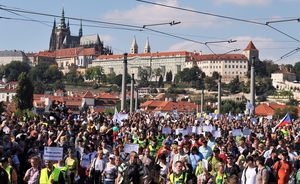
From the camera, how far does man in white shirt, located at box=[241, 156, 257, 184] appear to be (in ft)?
35.7

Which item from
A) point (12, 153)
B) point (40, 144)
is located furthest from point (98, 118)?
point (12, 153)

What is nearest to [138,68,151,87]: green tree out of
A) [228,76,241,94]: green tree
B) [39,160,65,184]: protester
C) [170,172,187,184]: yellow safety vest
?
[228,76,241,94]: green tree

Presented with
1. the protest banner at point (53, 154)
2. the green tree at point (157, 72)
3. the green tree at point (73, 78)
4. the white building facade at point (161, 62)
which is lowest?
the protest banner at point (53, 154)

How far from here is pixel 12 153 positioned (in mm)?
12078

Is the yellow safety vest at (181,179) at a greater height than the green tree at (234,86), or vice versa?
the green tree at (234,86)

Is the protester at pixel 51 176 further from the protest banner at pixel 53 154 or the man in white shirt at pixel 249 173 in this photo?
the man in white shirt at pixel 249 173

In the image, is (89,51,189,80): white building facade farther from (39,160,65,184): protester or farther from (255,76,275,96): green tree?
(39,160,65,184): protester

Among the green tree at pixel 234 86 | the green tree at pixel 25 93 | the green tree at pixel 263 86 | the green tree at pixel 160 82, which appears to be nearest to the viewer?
the green tree at pixel 25 93

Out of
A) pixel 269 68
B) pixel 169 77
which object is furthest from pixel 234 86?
pixel 169 77

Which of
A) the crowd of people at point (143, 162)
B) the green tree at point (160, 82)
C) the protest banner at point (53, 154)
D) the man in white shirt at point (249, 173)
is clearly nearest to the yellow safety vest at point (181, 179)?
the crowd of people at point (143, 162)

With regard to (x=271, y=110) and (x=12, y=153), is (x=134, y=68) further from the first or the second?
(x=12, y=153)

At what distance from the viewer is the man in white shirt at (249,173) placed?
10.9 m

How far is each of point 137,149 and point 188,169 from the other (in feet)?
8.90

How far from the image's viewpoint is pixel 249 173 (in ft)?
36.0
